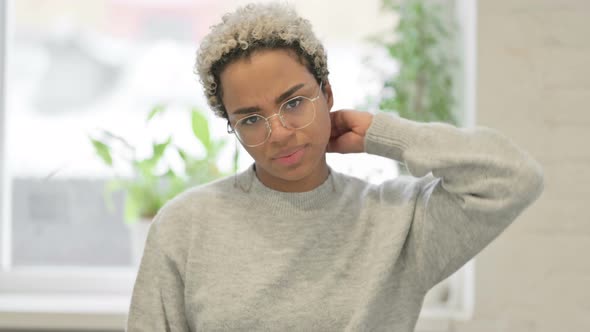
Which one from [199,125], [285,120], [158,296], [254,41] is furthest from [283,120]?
[199,125]

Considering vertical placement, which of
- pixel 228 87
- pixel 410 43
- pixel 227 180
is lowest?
pixel 227 180

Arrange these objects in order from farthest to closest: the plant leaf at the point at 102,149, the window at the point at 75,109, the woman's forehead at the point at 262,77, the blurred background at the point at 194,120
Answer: the window at the point at 75,109 → the plant leaf at the point at 102,149 → the blurred background at the point at 194,120 → the woman's forehead at the point at 262,77

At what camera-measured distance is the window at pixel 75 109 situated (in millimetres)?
2357

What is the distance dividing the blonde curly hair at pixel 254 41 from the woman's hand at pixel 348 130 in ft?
0.36

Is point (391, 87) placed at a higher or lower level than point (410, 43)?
lower

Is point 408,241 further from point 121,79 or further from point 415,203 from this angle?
point 121,79

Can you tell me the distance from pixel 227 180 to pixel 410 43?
2.77ft

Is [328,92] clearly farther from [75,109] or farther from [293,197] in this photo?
[75,109]

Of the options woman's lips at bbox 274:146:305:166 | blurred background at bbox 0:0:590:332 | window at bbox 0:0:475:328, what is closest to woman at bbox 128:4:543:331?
woman's lips at bbox 274:146:305:166

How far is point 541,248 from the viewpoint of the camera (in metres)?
1.81

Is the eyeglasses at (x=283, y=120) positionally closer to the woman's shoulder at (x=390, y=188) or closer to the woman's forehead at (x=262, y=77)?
the woman's forehead at (x=262, y=77)

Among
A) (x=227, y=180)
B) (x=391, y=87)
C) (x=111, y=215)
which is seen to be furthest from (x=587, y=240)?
(x=111, y=215)

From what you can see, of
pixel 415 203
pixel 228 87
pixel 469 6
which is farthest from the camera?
pixel 469 6

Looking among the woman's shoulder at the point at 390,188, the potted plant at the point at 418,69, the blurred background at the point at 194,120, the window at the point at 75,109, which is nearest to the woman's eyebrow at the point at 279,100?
the woman's shoulder at the point at 390,188
